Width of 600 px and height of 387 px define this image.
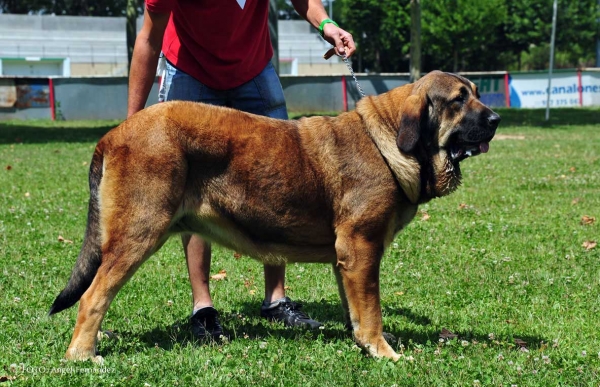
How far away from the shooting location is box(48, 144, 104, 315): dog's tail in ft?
14.9

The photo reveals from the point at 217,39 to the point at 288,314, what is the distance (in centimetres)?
201

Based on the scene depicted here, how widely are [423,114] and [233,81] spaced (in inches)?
57.8

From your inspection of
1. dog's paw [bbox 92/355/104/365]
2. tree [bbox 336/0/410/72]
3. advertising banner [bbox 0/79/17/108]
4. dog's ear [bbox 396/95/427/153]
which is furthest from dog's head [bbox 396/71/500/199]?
tree [bbox 336/0/410/72]

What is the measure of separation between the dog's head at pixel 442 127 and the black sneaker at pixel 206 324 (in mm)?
1655

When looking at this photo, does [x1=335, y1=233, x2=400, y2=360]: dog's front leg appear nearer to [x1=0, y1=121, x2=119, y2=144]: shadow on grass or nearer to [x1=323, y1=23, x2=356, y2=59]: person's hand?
[x1=323, y1=23, x2=356, y2=59]: person's hand

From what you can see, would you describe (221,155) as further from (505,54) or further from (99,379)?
(505,54)

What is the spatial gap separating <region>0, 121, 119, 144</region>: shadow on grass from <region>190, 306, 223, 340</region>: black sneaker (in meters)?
17.1

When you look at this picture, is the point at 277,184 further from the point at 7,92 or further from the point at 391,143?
the point at 7,92

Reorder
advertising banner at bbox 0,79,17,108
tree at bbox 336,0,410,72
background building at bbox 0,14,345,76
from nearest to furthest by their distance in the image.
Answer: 1. advertising banner at bbox 0,79,17,108
2. tree at bbox 336,0,410,72
3. background building at bbox 0,14,345,76

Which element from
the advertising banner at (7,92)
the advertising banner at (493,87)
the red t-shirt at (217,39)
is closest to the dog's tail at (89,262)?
the red t-shirt at (217,39)

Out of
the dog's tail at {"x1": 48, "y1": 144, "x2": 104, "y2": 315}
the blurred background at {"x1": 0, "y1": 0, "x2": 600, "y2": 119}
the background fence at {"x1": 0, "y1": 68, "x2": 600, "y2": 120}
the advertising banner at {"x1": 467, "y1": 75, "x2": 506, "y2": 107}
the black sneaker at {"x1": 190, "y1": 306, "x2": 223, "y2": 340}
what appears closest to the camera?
the dog's tail at {"x1": 48, "y1": 144, "x2": 104, "y2": 315}

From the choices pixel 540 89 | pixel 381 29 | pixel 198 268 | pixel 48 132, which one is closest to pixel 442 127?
pixel 198 268

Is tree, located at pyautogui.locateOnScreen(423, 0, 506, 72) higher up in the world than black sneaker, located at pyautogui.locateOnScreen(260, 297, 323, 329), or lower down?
higher up

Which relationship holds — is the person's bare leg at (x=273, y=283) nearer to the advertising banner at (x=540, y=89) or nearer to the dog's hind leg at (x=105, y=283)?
the dog's hind leg at (x=105, y=283)
